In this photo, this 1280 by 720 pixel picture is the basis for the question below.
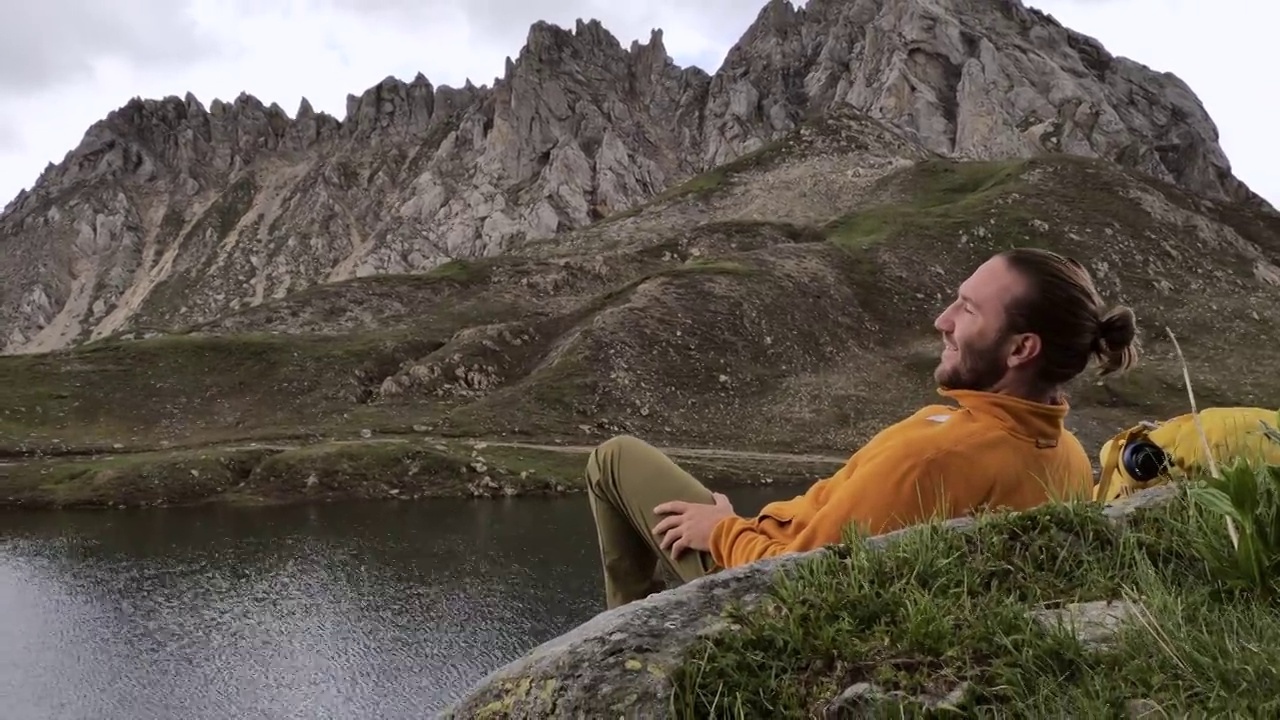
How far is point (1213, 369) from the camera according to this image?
9438 centimetres

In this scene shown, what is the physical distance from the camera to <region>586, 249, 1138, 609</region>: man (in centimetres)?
500

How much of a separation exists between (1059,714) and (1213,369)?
365 ft

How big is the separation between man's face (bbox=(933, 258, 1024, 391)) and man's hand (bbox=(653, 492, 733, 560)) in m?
1.80

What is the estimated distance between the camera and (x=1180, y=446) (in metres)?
6.38

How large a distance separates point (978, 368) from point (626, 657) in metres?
3.15

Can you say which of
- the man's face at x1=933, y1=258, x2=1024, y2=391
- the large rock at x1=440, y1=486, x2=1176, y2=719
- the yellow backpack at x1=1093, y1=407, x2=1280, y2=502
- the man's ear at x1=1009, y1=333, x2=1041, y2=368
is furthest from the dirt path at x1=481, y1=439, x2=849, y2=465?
the large rock at x1=440, y1=486, x2=1176, y2=719

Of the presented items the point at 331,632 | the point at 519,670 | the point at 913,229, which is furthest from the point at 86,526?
the point at 913,229

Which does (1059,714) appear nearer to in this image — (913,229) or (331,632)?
(331,632)

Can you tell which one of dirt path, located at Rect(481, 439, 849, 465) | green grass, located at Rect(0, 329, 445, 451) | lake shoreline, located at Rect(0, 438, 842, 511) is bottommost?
dirt path, located at Rect(481, 439, 849, 465)

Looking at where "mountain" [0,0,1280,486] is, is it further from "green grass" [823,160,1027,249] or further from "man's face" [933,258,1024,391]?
"man's face" [933,258,1024,391]

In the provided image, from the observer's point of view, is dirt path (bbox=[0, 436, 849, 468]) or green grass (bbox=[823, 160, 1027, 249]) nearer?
dirt path (bbox=[0, 436, 849, 468])

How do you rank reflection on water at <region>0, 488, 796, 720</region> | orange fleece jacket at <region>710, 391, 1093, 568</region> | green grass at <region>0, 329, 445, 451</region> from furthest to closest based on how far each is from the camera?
green grass at <region>0, 329, 445, 451</region>, reflection on water at <region>0, 488, 796, 720</region>, orange fleece jacket at <region>710, 391, 1093, 568</region>

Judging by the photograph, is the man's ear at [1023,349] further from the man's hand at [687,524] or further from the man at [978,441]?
the man's hand at [687,524]

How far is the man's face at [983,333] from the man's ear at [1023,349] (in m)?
0.03
